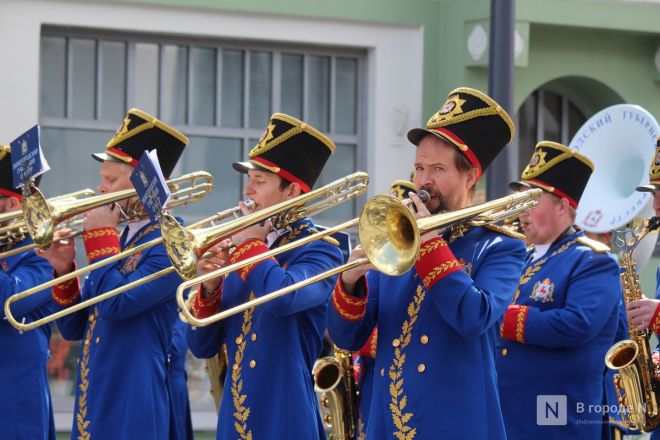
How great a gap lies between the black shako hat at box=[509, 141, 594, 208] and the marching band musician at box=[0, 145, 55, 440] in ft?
8.52

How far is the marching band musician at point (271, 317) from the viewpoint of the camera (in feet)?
18.6

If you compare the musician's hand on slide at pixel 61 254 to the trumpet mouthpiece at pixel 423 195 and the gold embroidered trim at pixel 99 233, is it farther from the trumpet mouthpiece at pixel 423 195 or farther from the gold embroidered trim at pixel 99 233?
the trumpet mouthpiece at pixel 423 195

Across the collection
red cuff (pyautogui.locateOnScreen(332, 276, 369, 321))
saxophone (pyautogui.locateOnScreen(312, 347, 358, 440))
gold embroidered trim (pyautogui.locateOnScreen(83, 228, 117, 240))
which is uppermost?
gold embroidered trim (pyautogui.locateOnScreen(83, 228, 117, 240))

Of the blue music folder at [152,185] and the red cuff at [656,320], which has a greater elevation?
the blue music folder at [152,185]

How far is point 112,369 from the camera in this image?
6.36m

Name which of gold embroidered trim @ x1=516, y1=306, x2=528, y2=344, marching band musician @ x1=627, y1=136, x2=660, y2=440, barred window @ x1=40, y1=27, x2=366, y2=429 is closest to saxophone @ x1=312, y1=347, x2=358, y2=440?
gold embroidered trim @ x1=516, y1=306, x2=528, y2=344

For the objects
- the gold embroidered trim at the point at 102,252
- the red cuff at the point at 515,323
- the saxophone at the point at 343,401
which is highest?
the gold embroidered trim at the point at 102,252

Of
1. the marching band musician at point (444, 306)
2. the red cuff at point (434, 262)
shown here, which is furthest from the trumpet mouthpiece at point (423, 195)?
the red cuff at point (434, 262)

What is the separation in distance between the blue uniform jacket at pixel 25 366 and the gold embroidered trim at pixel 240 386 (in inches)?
65.1

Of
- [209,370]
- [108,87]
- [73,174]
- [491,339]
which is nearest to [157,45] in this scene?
[108,87]

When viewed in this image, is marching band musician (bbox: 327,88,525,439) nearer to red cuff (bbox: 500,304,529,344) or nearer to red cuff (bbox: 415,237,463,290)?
red cuff (bbox: 415,237,463,290)

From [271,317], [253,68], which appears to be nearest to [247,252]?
[271,317]

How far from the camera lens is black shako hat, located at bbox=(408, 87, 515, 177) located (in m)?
5.07

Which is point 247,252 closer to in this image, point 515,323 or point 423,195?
point 423,195
